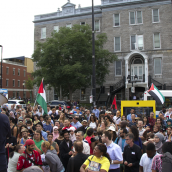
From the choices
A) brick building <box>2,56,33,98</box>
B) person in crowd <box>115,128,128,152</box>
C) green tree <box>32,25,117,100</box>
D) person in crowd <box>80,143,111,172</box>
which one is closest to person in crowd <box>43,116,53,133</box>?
person in crowd <box>115,128,128,152</box>

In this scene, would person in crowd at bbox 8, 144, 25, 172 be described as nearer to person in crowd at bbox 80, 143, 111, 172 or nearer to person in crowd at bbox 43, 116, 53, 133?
person in crowd at bbox 80, 143, 111, 172

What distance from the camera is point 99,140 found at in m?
6.28

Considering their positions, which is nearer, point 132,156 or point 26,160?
point 26,160

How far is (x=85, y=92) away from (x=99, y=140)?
2995 centimetres

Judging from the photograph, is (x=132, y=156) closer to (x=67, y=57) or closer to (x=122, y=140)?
(x=122, y=140)

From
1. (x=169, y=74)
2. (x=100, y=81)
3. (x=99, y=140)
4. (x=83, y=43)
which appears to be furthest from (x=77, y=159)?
(x=169, y=74)

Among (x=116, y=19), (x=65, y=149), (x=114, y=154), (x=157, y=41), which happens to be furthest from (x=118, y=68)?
(x=114, y=154)

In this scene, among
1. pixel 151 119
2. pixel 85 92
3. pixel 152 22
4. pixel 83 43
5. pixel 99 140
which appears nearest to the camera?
pixel 99 140

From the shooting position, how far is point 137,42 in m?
33.3

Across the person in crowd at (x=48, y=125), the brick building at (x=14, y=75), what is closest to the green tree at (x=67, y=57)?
the person in crowd at (x=48, y=125)

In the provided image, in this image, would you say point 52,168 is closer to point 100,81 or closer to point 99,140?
point 99,140

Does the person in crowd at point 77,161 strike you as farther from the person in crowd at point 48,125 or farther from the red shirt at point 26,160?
the person in crowd at point 48,125

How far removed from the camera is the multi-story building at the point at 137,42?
31.8 meters

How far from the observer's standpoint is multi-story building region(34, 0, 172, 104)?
31820 mm
